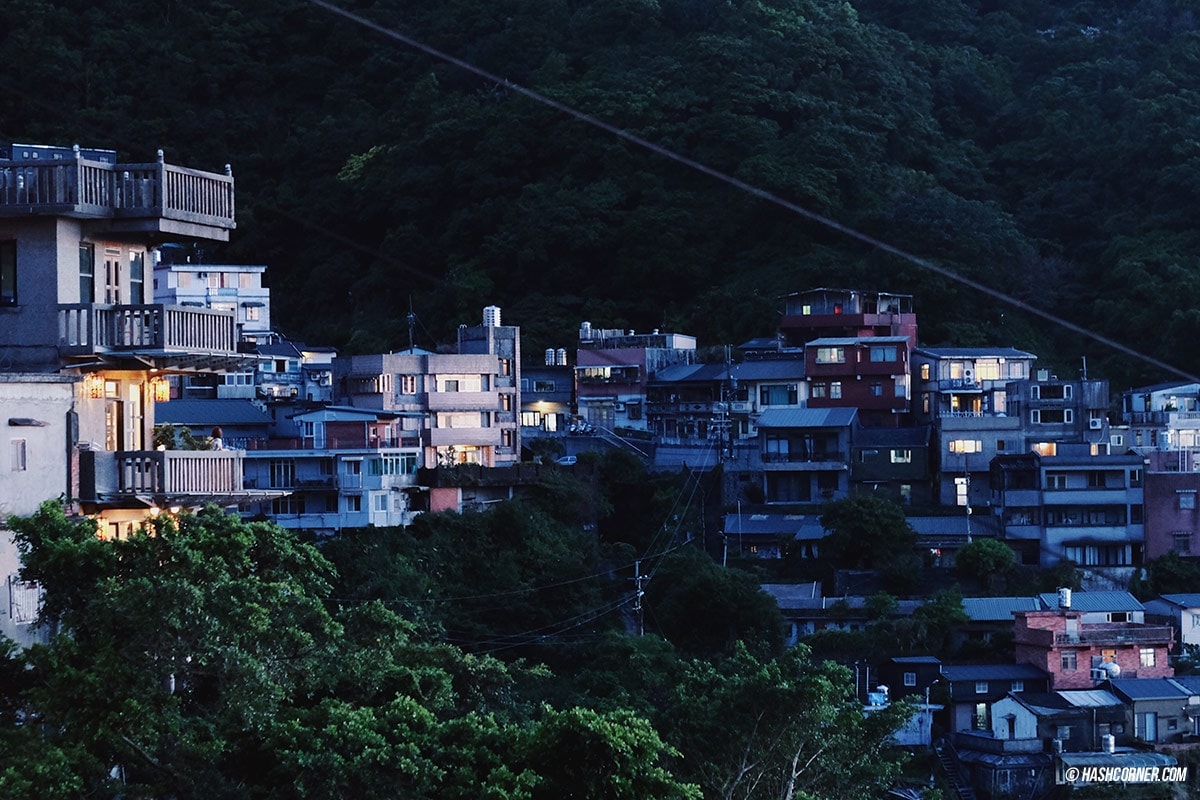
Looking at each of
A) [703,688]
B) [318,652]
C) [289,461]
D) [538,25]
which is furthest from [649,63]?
[318,652]

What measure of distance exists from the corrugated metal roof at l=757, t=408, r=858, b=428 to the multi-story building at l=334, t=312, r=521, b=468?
521 centimetres

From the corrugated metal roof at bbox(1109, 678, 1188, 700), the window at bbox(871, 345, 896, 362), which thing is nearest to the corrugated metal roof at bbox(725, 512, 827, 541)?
the window at bbox(871, 345, 896, 362)

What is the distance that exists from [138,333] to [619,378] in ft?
91.5

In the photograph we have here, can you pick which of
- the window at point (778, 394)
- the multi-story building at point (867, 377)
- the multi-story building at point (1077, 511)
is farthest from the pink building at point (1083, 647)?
the window at point (778, 394)

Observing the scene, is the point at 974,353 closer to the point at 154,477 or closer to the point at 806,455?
→ the point at 806,455

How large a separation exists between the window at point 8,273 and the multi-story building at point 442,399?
864 inches

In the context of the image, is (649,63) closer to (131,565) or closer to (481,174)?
(481,174)

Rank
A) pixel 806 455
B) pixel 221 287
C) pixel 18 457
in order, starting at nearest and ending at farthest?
pixel 18 457 → pixel 806 455 → pixel 221 287

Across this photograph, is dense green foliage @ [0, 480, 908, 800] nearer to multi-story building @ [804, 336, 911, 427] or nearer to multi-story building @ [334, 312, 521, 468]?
multi-story building @ [334, 312, 521, 468]

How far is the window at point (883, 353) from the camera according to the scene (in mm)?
Answer: 35875

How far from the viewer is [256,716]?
32.1ft

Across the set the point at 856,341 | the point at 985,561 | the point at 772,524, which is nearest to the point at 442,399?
the point at 772,524

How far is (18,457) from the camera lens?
34.2 ft

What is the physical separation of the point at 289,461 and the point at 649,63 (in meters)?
22.1
